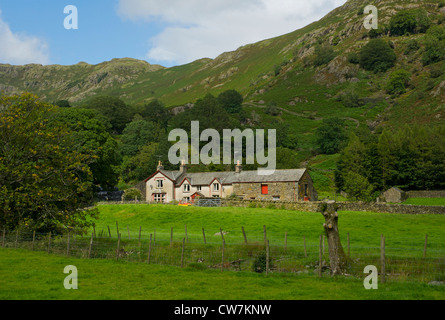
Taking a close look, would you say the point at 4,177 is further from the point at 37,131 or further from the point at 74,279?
the point at 74,279

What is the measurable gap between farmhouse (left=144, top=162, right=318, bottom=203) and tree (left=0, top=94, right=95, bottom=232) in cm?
4075

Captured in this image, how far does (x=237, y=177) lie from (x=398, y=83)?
149m

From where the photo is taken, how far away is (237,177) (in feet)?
250

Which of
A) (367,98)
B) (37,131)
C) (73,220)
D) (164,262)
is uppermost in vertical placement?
(367,98)

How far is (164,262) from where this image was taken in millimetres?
25234

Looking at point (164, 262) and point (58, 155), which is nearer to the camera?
point (164, 262)

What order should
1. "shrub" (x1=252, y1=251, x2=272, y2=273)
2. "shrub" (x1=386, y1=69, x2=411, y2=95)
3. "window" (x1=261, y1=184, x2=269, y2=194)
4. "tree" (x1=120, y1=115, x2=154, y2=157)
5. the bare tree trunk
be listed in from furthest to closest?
1. "shrub" (x1=386, y1=69, x2=411, y2=95)
2. "tree" (x1=120, y1=115, x2=154, y2=157)
3. "window" (x1=261, y1=184, x2=269, y2=194)
4. "shrub" (x1=252, y1=251, x2=272, y2=273)
5. the bare tree trunk

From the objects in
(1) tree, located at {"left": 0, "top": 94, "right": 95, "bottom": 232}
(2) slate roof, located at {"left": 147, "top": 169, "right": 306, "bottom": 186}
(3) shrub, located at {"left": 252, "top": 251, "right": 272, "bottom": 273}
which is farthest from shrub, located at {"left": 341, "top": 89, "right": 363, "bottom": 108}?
(3) shrub, located at {"left": 252, "top": 251, "right": 272, "bottom": 273}

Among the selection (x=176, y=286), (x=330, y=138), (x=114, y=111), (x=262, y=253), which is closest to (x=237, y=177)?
(x=262, y=253)

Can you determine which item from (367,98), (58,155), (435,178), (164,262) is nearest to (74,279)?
(164,262)

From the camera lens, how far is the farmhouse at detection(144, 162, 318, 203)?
230 feet

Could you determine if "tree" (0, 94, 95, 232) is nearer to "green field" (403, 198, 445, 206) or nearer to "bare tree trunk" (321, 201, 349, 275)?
"bare tree trunk" (321, 201, 349, 275)

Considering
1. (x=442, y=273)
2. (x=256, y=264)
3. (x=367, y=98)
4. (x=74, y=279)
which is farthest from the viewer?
(x=367, y=98)

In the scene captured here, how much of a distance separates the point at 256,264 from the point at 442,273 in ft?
28.6
